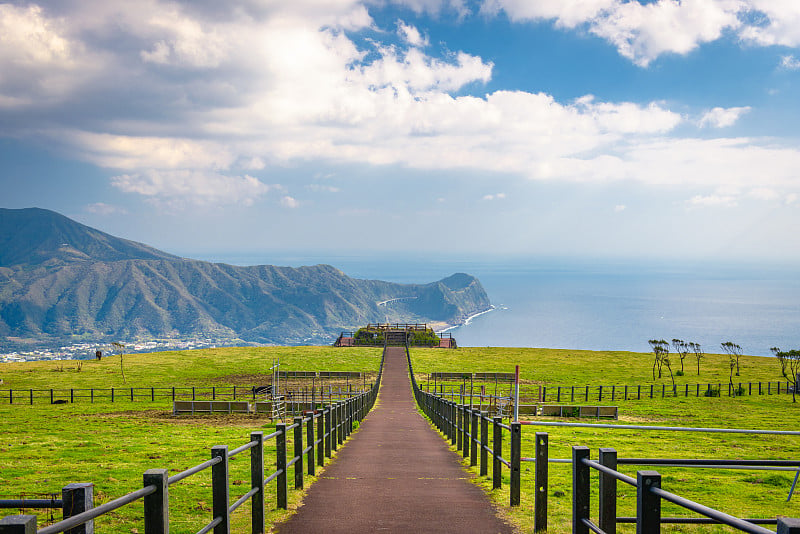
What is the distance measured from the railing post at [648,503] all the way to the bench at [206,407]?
27.5 metres

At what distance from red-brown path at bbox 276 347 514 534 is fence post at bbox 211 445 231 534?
1774 millimetres

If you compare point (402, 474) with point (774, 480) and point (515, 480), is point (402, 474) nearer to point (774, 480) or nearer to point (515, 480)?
point (515, 480)

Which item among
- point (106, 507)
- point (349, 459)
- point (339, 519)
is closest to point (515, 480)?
point (339, 519)

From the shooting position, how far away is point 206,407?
98.4ft

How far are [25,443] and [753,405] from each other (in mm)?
37760

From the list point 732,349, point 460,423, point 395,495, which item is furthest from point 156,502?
point 732,349

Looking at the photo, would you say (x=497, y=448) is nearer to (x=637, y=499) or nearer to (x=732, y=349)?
(x=637, y=499)

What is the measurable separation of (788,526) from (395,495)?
7.54m

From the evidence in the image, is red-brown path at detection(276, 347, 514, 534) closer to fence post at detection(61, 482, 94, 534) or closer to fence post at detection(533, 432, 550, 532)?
fence post at detection(533, 432, 550, 532)

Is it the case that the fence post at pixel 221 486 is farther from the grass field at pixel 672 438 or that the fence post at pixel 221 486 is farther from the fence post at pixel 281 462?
the grass field at pixel 672 438

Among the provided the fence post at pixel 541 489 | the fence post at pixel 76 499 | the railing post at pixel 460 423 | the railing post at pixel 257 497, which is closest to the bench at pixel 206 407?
the railing post at pixel 460 423

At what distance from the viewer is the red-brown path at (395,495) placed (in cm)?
773

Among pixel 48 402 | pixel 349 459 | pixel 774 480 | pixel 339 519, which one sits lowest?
pixel 48 402

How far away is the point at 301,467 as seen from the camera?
10.0m
